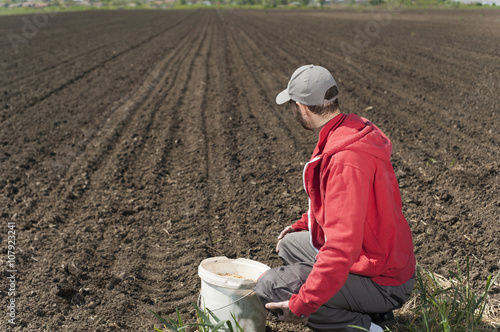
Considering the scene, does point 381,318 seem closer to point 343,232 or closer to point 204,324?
point 343,232

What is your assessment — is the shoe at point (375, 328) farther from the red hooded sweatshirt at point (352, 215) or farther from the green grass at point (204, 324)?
the green grass at point (204, 324)

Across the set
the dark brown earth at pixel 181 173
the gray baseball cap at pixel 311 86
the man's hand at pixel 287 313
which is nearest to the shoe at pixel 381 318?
the man's hand at pixel 287 313

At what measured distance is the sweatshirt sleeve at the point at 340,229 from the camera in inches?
91.7

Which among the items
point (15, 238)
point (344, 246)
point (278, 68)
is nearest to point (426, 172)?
point (344, 246)

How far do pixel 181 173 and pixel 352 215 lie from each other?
4114mm

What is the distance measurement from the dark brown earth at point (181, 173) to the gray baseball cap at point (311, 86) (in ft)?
5.99

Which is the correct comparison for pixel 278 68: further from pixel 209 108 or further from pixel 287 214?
pixel 287 214

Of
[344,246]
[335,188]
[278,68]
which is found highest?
[335,188]

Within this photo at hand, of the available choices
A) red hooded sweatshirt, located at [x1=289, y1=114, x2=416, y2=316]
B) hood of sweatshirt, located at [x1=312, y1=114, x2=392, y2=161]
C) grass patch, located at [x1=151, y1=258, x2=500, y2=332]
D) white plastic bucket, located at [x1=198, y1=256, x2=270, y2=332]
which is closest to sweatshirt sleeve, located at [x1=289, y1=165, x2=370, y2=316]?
red hooded sweatshirt, located at [x1=289, y1=114, x2=416, y2=316]

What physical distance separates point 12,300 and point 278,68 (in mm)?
11242

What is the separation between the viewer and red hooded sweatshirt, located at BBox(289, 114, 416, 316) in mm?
2340

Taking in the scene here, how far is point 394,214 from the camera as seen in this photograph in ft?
8.41

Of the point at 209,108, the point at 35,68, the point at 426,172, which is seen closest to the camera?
the point at 426,172

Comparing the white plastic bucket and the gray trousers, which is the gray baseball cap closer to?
the gray trousers
